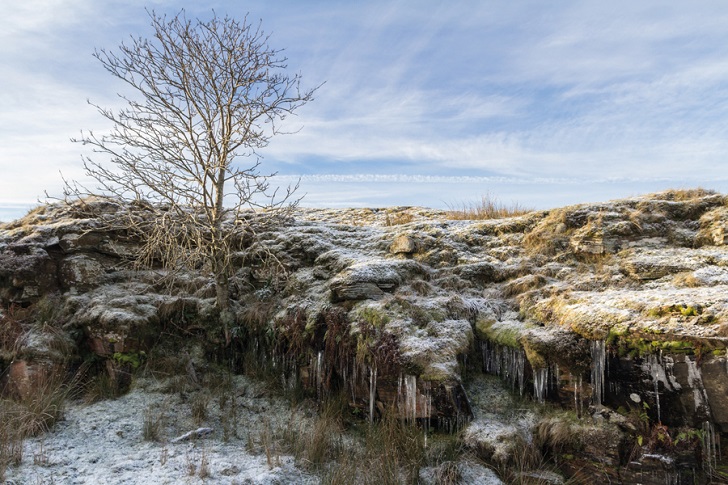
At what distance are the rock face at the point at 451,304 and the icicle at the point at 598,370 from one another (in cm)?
2

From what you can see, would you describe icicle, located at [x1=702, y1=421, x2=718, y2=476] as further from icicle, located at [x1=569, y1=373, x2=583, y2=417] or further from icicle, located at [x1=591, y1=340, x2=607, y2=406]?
icicle, located at [x1=569, y1=373, x2=583, y2=417]

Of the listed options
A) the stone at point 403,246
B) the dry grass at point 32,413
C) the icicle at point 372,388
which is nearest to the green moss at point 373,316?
the icicle at point 372,388

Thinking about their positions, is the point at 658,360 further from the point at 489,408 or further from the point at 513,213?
the point at 513,213

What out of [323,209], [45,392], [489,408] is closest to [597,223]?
[489,408]

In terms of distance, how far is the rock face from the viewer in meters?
5.05

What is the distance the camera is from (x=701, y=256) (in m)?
6.84

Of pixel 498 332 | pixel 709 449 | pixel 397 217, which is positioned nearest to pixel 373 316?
pixel 498 332

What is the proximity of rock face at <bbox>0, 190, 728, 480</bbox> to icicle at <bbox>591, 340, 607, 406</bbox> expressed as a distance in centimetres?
2

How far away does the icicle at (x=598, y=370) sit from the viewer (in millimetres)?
5156

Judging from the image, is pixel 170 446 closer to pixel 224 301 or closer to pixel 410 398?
pixel 224 301

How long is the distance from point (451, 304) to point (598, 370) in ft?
7.27

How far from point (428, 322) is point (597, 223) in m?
4.45

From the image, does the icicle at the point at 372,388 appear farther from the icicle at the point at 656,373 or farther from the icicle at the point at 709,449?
the icicle at the point at 709,449

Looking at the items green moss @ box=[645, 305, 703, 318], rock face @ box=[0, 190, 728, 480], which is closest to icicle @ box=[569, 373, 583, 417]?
rock face @ box=[0, 190, 728, 480]
